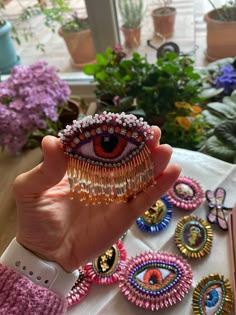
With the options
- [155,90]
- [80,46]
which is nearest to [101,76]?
[155,90]

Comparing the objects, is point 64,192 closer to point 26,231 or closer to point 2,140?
point 26,231

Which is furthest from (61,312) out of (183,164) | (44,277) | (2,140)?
(2,140)

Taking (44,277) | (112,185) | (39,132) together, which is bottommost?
(39,132)

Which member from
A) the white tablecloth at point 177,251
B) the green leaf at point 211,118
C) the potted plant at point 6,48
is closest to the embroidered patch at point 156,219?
the white tablecloth at point 177,251

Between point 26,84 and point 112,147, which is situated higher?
point 112,147

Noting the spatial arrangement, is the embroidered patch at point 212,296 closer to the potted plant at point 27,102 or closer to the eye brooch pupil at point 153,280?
the eye brooch pupil at point 153,280

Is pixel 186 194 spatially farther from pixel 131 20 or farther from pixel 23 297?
pixel 131 20
